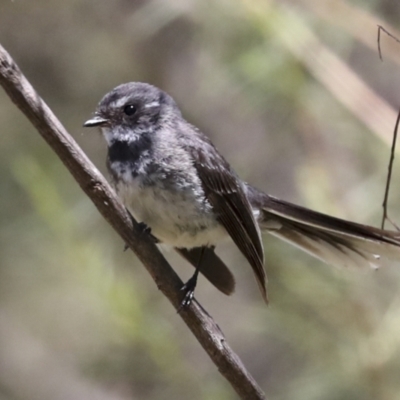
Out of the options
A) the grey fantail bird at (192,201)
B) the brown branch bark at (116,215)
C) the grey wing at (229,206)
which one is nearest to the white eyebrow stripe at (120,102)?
the grey fantail bird at (192,201)

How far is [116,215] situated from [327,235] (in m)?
0.92

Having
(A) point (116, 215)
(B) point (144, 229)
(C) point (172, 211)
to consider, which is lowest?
(A) point (116, 215)

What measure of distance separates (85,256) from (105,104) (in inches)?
22.6

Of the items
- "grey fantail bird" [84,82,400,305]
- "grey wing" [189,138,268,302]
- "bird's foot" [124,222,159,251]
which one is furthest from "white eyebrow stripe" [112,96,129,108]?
"bird's foot" [124,222,159,251]

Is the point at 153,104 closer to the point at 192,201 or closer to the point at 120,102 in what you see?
the point at 120,102

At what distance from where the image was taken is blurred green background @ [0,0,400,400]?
279 centimetres

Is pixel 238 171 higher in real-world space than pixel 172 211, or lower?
higher

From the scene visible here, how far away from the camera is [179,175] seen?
2.37 metres

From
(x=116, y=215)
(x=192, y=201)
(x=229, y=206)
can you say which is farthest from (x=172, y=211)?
(x=116, y=215)

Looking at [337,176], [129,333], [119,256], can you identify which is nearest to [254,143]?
[337,176]

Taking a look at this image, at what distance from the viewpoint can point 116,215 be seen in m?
2.00

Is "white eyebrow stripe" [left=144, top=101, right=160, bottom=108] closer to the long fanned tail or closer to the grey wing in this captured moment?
the grey wing

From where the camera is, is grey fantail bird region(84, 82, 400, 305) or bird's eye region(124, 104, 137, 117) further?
bird's eye region(124, 104, 137, 117)

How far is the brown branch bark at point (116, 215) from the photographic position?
5.93 feet
